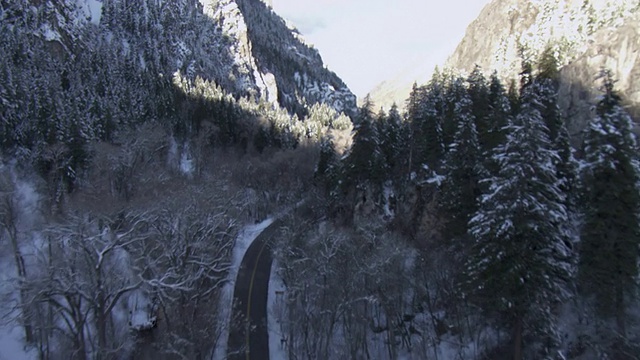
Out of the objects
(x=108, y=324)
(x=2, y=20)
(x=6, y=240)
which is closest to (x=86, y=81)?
(x=2, y=20)

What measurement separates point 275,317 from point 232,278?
315 inches

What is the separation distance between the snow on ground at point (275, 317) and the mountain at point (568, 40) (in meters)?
36.0

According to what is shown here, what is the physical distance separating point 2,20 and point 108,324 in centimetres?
11379

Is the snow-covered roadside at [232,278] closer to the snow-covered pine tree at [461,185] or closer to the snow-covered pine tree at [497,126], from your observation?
the snow-covered pine tree at [461,185]

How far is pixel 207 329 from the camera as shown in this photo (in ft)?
81.6

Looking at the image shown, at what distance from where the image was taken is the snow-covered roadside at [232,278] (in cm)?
3003

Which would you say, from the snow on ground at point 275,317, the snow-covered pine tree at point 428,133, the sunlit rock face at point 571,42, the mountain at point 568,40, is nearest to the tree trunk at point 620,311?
the snow-covered pine tree at point 428,133

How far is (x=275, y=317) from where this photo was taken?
35.1m

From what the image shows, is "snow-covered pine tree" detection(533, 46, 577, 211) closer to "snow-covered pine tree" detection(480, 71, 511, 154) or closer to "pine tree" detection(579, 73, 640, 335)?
"pine tree" detection(579, 73, 640, 335)

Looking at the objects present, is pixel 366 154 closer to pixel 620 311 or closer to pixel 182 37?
pixel 620 311

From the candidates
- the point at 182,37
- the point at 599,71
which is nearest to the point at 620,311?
the point at 599,71

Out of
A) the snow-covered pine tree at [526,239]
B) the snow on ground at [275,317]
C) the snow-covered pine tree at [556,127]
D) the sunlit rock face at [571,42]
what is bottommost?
the snow on ground at [275,317]

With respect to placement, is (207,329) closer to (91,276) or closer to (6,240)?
(91,276)

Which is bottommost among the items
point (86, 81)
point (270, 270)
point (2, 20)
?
point (270, 270)
